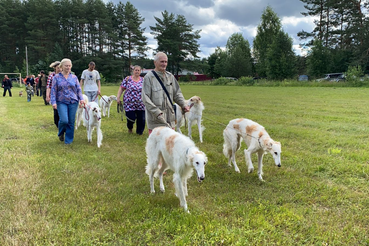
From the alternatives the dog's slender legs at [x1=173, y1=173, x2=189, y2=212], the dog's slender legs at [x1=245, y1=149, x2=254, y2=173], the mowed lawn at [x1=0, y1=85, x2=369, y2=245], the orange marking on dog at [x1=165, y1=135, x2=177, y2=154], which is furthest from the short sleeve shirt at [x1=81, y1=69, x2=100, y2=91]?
the dog's slender legs at [x1=173, y1=173, x2=189, y2=212]

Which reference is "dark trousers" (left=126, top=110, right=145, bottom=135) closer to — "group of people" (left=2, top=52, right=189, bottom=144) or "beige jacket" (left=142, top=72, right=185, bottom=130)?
"group of people" (left=2, top=52, right=189, bottom=144)

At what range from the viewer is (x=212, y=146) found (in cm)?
691

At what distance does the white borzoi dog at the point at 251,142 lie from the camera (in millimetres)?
4297

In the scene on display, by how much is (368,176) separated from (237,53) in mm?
55987

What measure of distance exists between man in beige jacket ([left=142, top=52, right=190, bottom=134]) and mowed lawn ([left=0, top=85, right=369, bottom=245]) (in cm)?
119

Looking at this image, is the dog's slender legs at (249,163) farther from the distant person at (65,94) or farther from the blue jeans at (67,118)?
the blue jeans at (67,118)

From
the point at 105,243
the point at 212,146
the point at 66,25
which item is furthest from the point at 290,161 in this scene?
the point at 66,25

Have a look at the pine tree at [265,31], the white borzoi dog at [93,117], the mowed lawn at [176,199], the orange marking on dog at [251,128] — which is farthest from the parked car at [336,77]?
the white borzoi dog at [93,117]

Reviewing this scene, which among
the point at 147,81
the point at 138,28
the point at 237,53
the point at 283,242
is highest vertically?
the point at 138,28

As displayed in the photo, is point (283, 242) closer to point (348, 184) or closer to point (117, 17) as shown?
point (348, 184)

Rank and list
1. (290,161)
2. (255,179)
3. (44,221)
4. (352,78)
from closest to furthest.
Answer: (44,221)
(255,179)
(290,161)
(352,78)

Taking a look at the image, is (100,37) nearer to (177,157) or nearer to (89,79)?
(89,79)

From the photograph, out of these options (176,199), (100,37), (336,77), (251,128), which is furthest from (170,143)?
(100,37)

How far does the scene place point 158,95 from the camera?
4.45m
